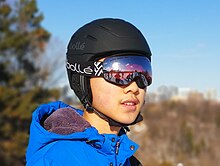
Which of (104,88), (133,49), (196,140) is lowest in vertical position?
(196,140)

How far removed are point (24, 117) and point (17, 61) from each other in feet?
10.8

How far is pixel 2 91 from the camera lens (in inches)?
720

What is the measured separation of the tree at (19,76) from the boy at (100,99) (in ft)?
50.7

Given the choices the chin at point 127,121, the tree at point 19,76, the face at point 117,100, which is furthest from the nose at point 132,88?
the tree at point 19,76

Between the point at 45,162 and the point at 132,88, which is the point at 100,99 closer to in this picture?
the point at 132,88

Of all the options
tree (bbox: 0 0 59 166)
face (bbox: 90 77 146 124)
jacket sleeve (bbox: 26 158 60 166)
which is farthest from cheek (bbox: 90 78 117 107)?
tree (bbox: 0 0 59 166)

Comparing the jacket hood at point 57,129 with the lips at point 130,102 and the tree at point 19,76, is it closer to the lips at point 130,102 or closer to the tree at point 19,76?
the lips at point 130,102

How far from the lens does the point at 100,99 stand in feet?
5.07

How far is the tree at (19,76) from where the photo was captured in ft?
59.4

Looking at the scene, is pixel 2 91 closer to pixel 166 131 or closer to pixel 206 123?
pixel 166 131

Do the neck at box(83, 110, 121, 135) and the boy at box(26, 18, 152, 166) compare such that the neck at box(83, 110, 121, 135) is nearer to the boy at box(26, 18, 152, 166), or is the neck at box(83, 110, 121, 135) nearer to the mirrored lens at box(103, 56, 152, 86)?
the boy at box(26, 18, 152, 166)

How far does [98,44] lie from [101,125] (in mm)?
299

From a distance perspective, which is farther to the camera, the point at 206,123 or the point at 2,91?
the point at 206,123

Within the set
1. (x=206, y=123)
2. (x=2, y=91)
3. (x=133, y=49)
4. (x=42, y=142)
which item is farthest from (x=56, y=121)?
(x=206, y=123)
